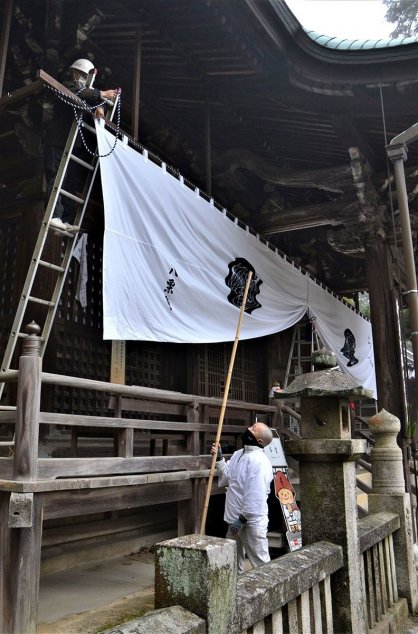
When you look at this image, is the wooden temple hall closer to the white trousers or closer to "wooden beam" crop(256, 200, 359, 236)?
"wooden beam" crop(256, 200, 359, 236)

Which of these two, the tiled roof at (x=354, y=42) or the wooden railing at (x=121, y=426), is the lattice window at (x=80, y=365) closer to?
the wooden railing at (x=121, y=426)

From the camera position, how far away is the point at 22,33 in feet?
20.1

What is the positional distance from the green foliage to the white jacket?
77.7ft

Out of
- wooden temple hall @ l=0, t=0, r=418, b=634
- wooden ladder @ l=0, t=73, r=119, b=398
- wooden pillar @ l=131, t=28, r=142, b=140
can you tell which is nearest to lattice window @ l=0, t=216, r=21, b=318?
wooden temple hall @ l=0, t=0, r=418, b=634

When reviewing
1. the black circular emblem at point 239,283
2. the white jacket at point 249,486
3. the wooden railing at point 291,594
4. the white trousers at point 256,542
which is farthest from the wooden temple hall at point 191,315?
the white trousers at point 256,542

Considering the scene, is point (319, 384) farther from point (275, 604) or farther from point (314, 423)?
point (275, 604)

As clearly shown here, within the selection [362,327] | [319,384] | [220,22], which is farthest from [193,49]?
[362,327]

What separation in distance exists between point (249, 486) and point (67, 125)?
15.2 ft

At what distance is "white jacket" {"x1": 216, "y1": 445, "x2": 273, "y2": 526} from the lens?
514 centimetres

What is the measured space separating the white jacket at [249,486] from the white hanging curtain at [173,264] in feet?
5.86

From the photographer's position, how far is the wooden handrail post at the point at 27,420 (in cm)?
381

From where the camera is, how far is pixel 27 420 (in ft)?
12.5

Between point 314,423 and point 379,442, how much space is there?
2176 millimetres

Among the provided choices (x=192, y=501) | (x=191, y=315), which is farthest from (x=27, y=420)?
(x=191, y=315)
